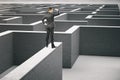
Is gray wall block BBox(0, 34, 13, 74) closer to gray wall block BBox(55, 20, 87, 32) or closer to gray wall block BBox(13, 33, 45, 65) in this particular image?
gray wall block BBox(13, 33, 45, 65)

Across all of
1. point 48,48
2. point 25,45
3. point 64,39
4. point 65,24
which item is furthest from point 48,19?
point 65,24

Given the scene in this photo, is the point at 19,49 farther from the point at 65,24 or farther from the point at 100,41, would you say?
the point at 65,24

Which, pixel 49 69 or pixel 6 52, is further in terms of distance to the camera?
pixel 6 52

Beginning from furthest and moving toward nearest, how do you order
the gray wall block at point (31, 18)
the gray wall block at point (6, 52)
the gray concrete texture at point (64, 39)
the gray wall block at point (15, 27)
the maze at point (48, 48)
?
1. the gray wall block at point (31, 18)
2. the gray wall block at point (15, 27)
3. the gray concrete texture at point (64, 39)
4. the gray wall block at point (6, 52)
5. the maze at point (48, 48)

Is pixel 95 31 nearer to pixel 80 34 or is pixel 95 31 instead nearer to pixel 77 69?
pixel 80 34

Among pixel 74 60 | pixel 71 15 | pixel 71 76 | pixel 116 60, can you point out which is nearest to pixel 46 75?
pixel 71 76

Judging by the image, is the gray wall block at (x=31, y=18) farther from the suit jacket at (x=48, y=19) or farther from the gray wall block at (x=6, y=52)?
the suit jacket at (x=48, y=19)

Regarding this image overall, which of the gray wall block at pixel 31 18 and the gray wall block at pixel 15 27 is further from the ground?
the gray wall block at pixel 15 27

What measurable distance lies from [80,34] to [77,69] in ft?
7.37

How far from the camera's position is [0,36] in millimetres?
8047

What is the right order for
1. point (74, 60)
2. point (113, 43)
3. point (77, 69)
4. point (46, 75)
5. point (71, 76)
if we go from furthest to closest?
point (113, 43) → point (74, 60) → point (77, 69) → point (71, 76) → point (46, 75)

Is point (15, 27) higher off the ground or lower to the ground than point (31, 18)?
higher

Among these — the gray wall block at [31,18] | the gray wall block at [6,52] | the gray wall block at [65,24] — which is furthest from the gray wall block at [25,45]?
the gray wall block at [31,18]

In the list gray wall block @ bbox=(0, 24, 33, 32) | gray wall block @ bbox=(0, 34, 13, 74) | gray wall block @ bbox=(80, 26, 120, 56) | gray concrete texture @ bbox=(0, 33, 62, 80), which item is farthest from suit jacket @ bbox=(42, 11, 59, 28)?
gray wall block @ bbox=(0, 24, 33, 32)
